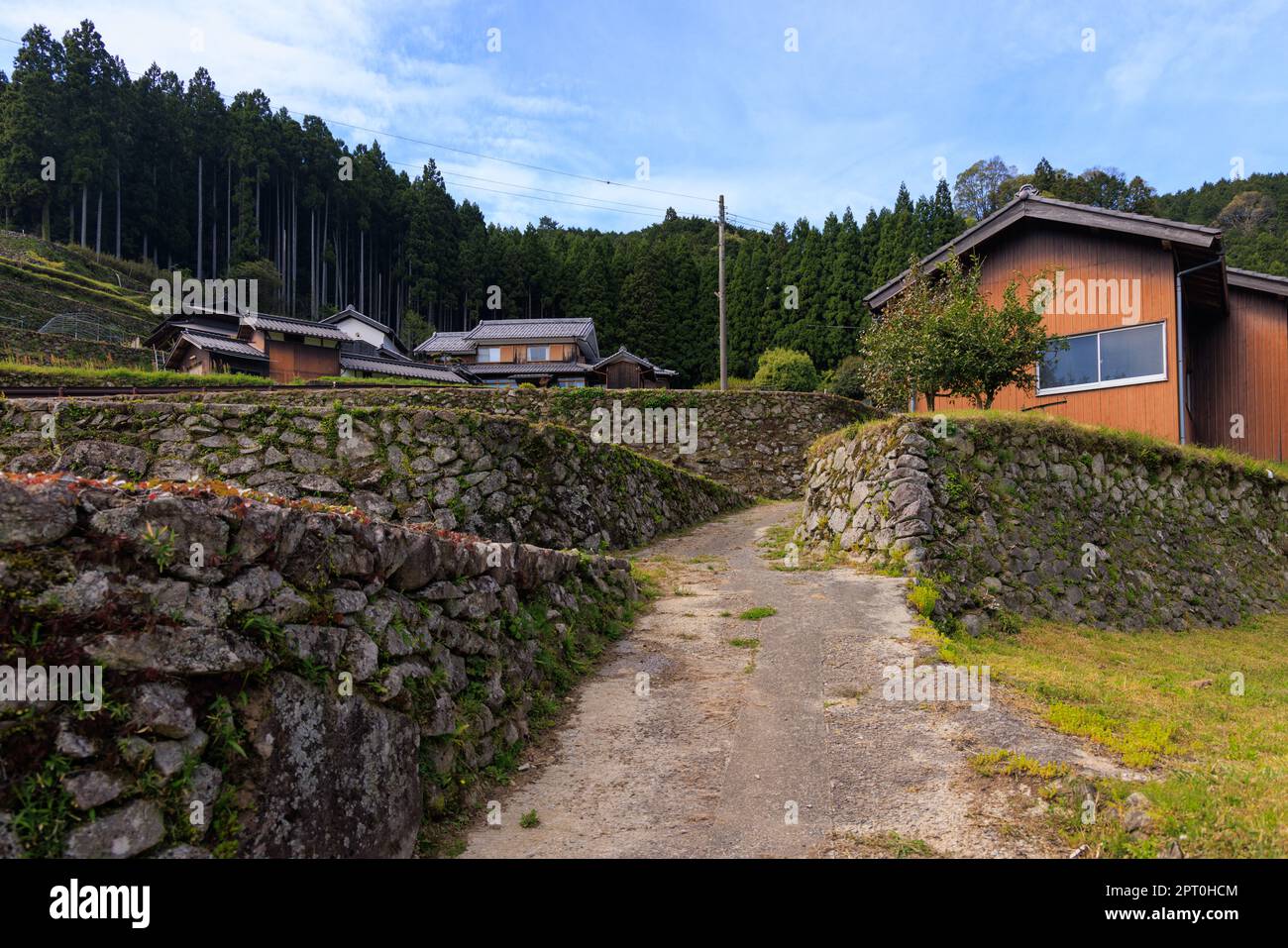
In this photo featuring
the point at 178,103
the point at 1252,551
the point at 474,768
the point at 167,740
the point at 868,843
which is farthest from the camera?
the point at 178,103

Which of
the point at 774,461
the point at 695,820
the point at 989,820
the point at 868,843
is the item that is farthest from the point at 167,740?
the point at 774,461

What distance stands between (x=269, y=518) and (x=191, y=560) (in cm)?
49

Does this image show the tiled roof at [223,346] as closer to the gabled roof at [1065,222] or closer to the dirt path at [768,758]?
the gabled roof at [1065,222]

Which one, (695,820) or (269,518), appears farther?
(695,820)

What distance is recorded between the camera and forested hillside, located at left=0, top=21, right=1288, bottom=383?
51250mm

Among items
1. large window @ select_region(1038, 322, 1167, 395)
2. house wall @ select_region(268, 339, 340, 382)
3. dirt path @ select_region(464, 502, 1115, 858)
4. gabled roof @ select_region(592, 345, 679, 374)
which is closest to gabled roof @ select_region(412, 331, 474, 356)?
gabled roof @ select_region(592, 345, 679, 374)

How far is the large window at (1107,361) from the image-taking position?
15141 millimetres

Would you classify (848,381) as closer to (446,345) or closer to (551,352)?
(551,352)

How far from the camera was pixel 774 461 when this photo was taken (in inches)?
961

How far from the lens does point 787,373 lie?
Answer: 38.5 meters

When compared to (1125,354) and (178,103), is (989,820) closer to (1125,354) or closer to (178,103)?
(1125,354)

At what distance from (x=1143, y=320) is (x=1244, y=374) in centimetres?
455

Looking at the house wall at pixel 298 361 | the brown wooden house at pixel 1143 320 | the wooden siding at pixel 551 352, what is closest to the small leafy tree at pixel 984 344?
the brown wooden house at pixel 1143 320
